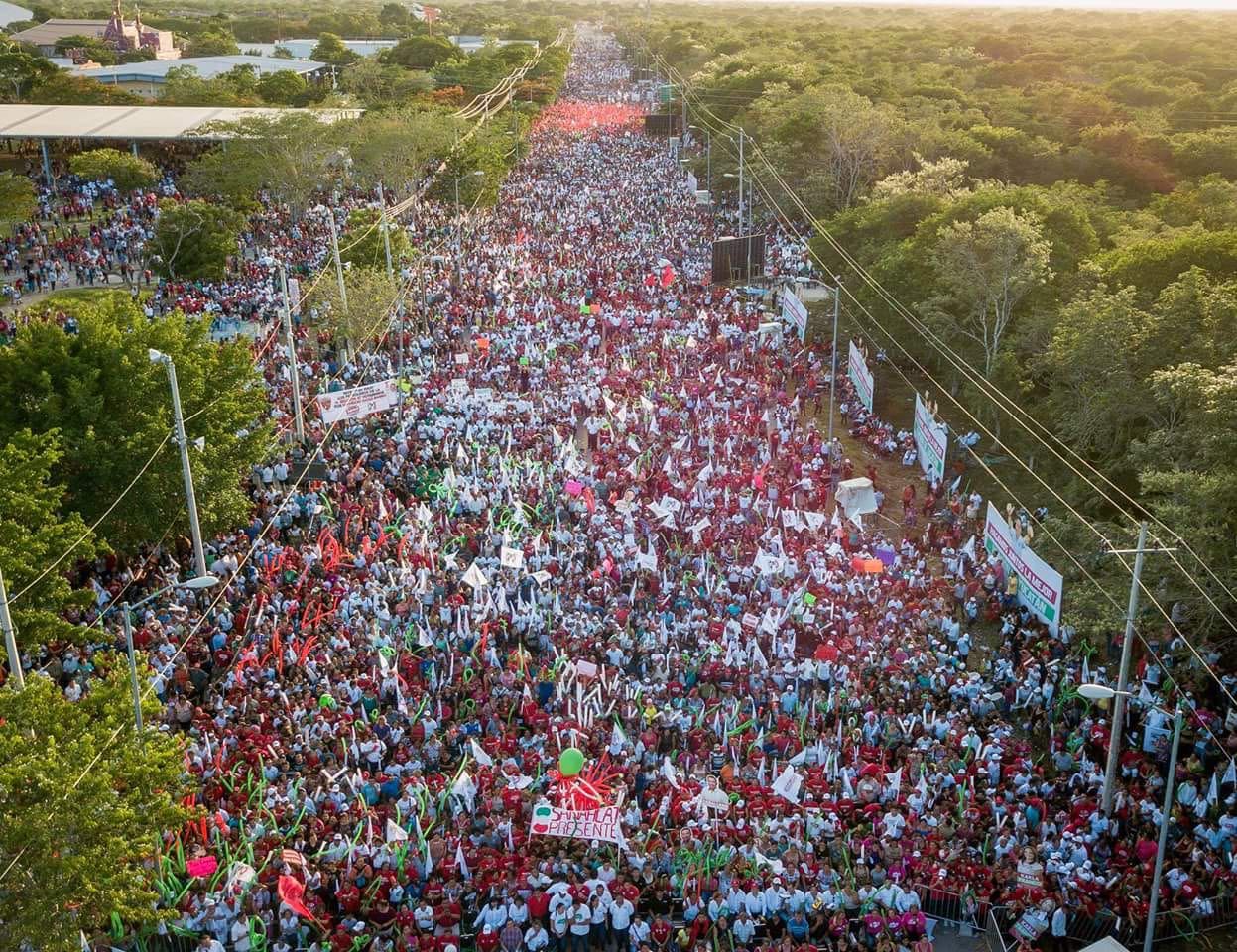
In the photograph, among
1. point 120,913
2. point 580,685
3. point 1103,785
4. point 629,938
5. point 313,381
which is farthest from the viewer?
point 313,381

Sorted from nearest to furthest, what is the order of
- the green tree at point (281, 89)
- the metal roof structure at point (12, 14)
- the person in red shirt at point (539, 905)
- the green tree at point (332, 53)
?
1. the person in red shirt at point (539, 905)
2. the green tree at point (281, 89)
3. the green tree at point (332, 53)
4. the metal roof structure at point (12, 14)

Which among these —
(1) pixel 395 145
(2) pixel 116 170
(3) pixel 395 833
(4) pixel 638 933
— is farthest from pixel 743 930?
(2) pixel 116 170

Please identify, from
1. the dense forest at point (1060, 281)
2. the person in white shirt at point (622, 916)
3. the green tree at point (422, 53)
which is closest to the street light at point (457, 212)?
the dense forest at point (1060, 281)

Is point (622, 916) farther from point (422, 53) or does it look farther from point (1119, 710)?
point (422, 53)

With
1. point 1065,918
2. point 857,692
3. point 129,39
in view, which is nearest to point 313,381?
point 857,692

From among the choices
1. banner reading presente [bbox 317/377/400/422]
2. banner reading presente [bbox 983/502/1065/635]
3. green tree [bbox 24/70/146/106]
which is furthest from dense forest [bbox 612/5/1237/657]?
green tree [bbox 24/70/146/106]

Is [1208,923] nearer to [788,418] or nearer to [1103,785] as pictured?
[1103,785]

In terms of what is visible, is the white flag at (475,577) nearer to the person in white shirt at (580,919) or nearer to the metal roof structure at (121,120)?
the person in white shirt at (580,919)

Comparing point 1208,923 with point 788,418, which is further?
point 788,418
